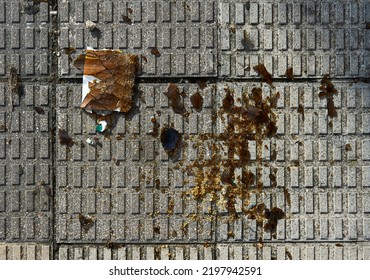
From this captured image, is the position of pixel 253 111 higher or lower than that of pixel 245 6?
lower

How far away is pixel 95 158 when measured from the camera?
3.13 m

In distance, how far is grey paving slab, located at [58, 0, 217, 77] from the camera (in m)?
3.13

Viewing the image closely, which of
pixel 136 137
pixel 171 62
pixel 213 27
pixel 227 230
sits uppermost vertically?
pixel 213 27

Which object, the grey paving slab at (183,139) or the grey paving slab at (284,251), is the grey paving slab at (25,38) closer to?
the grey paving slab at (183,139)

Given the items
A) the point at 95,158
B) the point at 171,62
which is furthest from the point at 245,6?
the point at 95,158

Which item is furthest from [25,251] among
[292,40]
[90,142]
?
[292,40]

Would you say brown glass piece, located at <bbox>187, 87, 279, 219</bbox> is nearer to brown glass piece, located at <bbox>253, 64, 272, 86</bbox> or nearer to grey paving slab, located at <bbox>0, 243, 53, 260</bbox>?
brown glass piece, located at <bbox>253, 64, 272, 86</bbox>

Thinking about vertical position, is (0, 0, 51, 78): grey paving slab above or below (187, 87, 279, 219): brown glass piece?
above

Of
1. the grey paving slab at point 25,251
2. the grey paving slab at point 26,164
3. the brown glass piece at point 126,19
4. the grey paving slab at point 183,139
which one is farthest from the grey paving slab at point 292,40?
the grey paving slab at point 25,251

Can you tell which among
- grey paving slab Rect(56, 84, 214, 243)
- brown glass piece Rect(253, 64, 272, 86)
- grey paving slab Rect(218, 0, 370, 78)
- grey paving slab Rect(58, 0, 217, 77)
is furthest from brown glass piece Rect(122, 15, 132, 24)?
brown glass piece Rect(253, 64, 272, 86)

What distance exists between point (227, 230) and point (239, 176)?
0.32m

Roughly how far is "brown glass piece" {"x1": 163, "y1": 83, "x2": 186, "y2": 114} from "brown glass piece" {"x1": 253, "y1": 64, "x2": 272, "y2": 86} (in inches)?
18.5

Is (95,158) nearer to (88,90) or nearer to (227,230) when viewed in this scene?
(88,90)

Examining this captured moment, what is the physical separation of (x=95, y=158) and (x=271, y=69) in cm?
115
